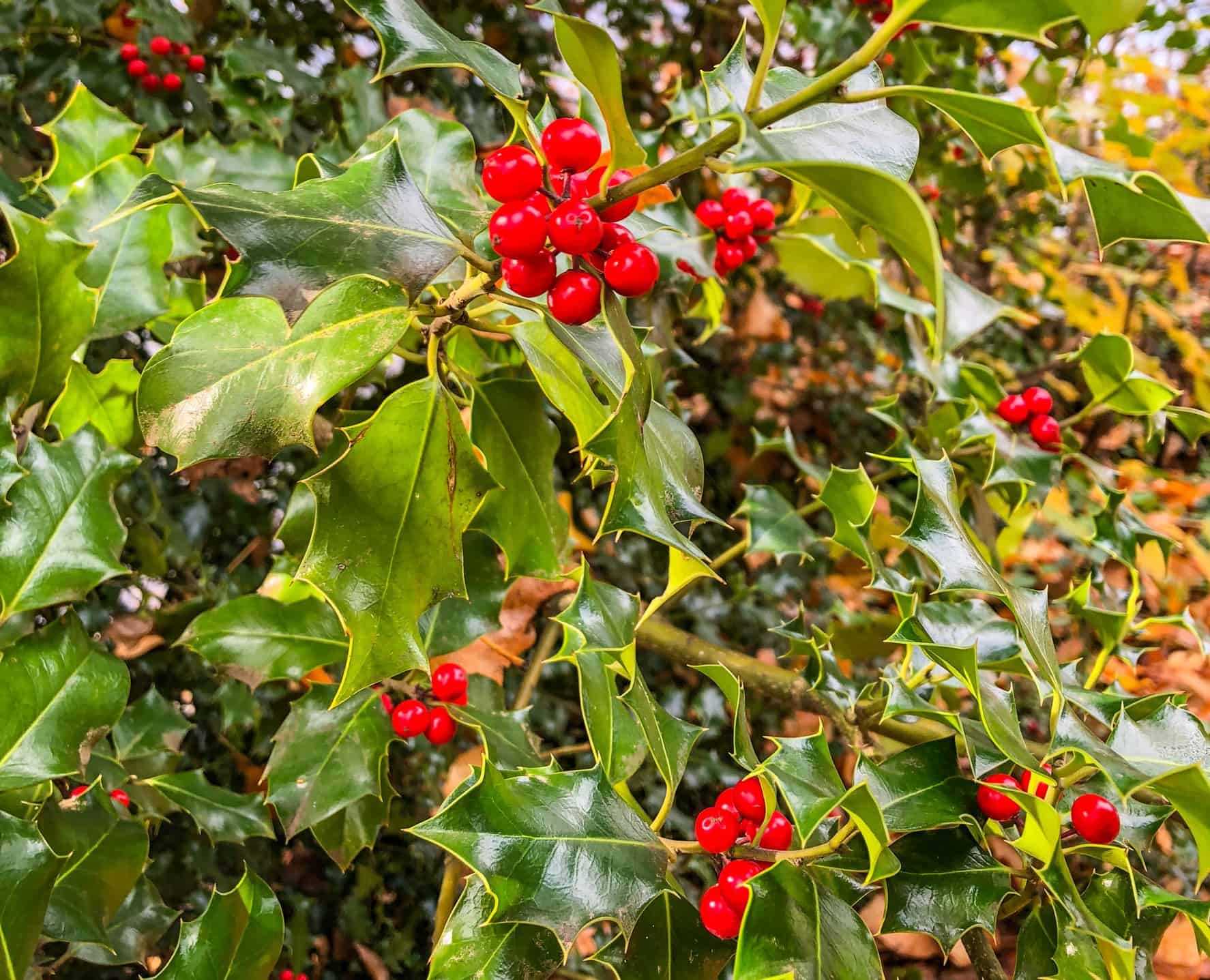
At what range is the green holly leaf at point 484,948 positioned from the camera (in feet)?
1.87

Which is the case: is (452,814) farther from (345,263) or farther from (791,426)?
(791,426)

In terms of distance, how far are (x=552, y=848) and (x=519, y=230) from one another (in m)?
0.39

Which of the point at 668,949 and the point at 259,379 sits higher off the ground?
the point at 259,379

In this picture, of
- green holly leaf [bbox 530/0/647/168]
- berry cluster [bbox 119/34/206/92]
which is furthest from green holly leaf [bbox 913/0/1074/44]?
berry cluster [bbox 119/34/206/92]

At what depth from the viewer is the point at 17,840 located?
1.98 ft

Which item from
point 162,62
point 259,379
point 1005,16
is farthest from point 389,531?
point 162,62

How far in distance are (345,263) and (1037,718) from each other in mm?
1801

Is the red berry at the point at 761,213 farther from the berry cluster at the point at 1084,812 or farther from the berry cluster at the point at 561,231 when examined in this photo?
the berry cluster at the point at 1084,812

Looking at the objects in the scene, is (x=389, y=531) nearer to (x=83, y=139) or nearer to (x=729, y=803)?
(x=729, y=803)

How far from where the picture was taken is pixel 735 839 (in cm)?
63

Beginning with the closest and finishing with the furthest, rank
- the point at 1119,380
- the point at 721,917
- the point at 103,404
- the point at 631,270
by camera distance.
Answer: the point at 631,270
the point at 721,917
the point at 103,404
the point at 1119,380

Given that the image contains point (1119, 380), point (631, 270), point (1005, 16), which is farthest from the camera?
point (1119, 380)

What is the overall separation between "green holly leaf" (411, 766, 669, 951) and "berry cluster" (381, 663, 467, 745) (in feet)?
1.03

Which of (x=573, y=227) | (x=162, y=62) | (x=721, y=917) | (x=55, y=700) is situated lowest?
(x=721, y=917)
